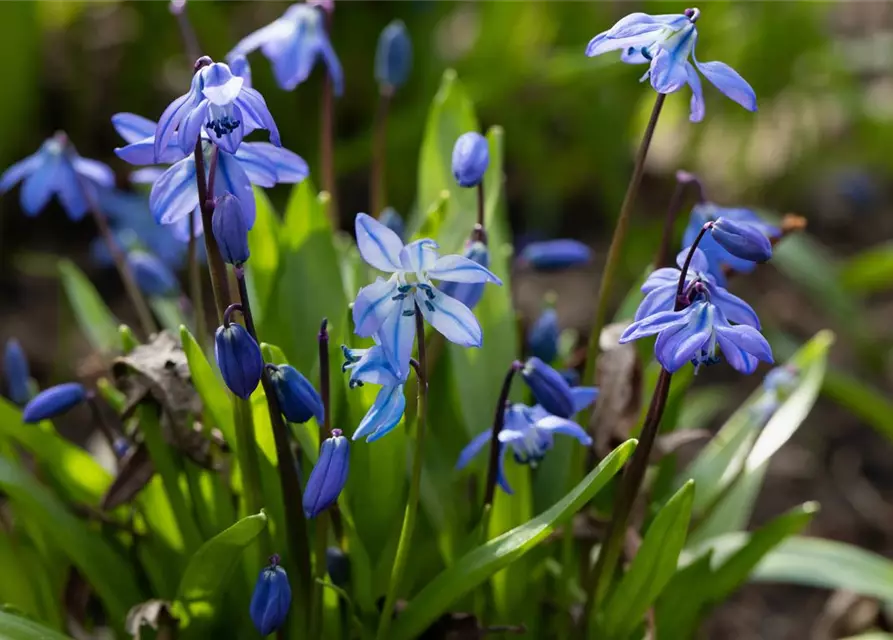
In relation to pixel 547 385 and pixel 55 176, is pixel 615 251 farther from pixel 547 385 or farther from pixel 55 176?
pixel 55 176

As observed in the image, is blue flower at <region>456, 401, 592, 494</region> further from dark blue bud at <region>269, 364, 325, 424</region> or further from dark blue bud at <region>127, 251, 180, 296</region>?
dark blue bud at <region>127, 251, 180, 296</region>

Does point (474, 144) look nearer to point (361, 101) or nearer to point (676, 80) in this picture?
point (676, 80)

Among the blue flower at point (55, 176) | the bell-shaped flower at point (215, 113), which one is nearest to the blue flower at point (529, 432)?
the bell-shaped flower at point (215, 113)

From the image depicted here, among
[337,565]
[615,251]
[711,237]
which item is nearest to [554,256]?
[615,251]

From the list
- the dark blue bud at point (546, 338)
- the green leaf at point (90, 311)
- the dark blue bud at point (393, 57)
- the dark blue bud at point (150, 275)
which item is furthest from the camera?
the green leaf at point (90, 311)

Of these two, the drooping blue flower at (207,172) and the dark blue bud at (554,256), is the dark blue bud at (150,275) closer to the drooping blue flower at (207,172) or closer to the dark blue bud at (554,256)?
the drooping blue flower at (207,172)
